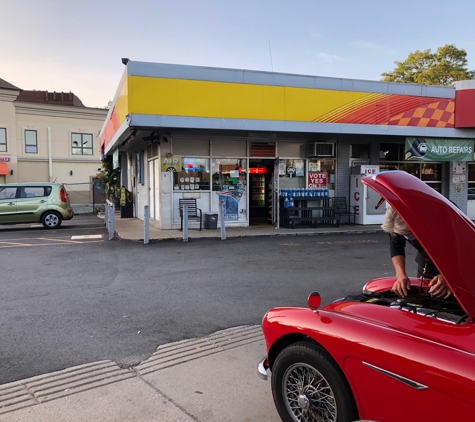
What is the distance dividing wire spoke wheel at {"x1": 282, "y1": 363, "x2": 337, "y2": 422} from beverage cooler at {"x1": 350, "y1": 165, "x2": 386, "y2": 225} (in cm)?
1296

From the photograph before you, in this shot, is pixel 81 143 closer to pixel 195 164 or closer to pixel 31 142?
pixel 31 142

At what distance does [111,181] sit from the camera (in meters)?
24.5

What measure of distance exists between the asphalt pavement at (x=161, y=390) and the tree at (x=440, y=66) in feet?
119

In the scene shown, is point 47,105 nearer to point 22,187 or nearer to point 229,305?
point 22,187

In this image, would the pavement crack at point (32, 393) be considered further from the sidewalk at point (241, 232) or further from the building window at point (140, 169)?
the building window at point (140, 169)

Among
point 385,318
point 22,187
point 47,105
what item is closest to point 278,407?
point 385,318

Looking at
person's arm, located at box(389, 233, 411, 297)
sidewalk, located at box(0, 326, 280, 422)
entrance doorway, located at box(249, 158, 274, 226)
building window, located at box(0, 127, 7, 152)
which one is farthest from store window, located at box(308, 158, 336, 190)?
building window, located at box(0, 127, 7, 152)

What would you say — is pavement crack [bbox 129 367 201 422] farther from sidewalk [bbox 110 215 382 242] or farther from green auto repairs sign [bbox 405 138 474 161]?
green auto repairs sign [bbox 405 138 474 161]

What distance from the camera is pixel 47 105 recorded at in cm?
3312

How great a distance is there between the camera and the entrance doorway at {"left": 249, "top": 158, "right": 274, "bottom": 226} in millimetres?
15977

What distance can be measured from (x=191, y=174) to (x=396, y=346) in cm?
1229

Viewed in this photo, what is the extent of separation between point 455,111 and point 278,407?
15677mm

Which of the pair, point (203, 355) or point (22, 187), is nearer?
point (203, 355)

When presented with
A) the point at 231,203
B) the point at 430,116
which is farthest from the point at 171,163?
the point at 430,116
